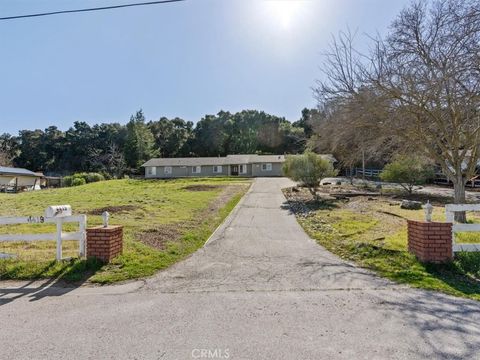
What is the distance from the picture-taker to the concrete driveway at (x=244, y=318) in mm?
3299

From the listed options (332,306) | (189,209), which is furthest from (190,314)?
(189,209)

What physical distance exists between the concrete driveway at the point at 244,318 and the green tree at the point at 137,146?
53978 mm

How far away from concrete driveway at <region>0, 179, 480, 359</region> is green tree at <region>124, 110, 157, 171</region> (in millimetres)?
53978

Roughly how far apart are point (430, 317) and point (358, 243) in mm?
3762

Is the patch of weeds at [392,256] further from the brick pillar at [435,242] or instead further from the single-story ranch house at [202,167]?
the single-story ranch house at [202,167]

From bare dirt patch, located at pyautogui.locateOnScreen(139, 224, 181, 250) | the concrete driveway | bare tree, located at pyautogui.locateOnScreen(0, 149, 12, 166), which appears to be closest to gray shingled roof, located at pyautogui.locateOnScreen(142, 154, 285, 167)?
bare tree, located at pyautogui.locateOnScreen(0, 149, 12, 166)

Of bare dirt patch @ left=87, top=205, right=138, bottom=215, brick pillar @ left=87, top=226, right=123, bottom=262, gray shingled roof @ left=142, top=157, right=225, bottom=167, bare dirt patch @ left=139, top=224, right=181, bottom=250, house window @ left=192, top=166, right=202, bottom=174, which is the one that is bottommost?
bare dirt patch @ left=139, top=224, right=181, bottom=250

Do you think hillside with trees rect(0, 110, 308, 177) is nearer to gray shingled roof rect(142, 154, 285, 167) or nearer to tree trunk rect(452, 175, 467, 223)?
gray shingled roof rect(142, 154, 285, 167)

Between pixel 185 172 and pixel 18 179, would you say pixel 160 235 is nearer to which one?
pixel 185 172

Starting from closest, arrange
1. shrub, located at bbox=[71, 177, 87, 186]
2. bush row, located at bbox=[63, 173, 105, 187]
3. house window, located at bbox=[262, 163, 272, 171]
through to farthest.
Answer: shrub, located at bbox=[71, 177, 87, 186]
bush row, located at bbox=[63, 173, 105, 187]
house window, located at bbox=[262, 163, 272, 171]

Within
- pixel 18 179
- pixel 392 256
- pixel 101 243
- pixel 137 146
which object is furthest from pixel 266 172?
pixel 101 243

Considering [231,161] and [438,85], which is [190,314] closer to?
[438,85]

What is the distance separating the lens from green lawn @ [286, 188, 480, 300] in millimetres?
5340

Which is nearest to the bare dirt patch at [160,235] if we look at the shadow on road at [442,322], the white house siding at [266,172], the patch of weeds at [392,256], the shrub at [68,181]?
the patch of weeds at [392,256]
